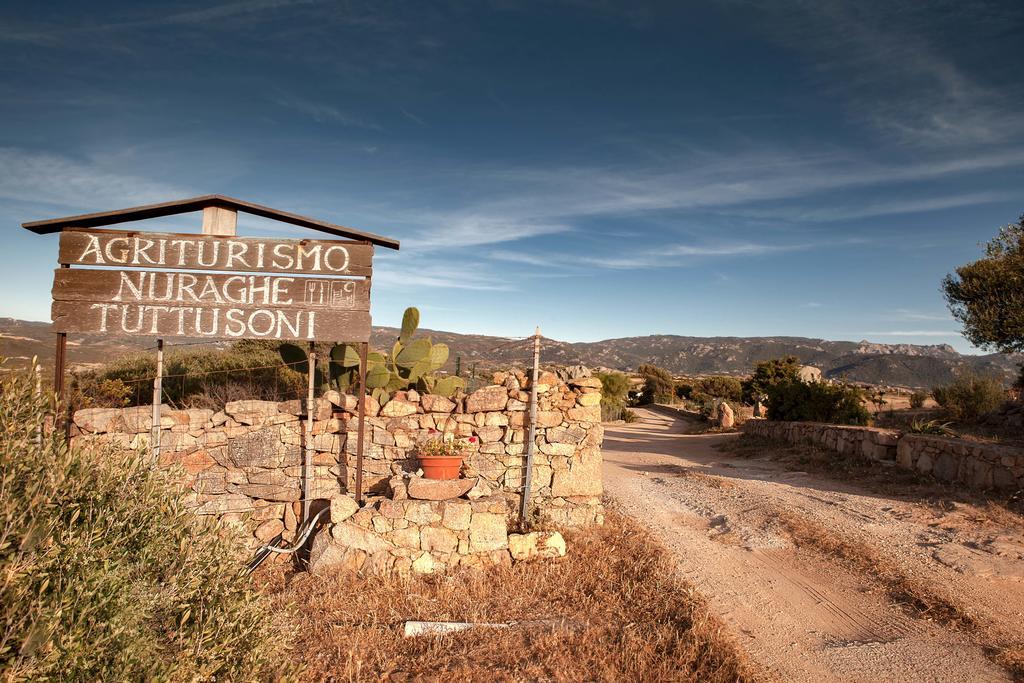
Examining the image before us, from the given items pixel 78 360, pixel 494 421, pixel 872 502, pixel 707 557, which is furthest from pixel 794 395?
pixel 78 360

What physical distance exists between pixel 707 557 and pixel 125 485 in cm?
626

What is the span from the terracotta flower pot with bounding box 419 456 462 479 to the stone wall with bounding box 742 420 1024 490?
855cm

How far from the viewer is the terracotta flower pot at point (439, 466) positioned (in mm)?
6812

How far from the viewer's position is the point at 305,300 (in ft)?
23.0

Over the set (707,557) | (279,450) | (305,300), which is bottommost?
(707,557)

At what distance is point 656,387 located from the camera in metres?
39.6

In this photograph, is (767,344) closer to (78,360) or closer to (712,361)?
(712,361)

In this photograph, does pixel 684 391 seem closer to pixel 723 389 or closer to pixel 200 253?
pixel 723 389

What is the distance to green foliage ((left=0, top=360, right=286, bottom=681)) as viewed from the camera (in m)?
2.41

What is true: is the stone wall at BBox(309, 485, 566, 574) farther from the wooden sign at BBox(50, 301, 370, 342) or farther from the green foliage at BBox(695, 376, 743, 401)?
the green foliage at BBox(695, 376, 743, 401)

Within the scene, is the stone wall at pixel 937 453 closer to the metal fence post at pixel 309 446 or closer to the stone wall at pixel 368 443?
the stone wall at pixel 368 443

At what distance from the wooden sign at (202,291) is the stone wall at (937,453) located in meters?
9.86

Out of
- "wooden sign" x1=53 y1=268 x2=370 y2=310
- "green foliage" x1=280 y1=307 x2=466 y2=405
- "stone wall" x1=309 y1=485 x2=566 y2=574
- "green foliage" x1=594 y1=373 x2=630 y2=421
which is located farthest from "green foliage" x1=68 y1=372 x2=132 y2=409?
"green foliage" x1=594 y1=373 x2=630 y2=421

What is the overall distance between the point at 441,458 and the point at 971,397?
1600 centimetres
